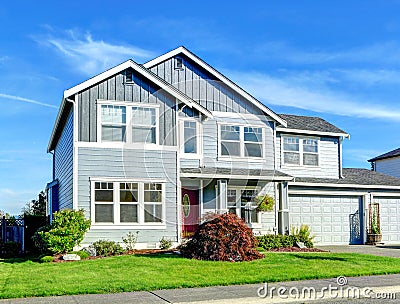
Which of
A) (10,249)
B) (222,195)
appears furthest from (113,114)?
(10,249)

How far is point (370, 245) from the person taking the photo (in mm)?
25281

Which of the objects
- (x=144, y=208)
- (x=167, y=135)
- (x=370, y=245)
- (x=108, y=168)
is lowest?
(x=370, y=245)

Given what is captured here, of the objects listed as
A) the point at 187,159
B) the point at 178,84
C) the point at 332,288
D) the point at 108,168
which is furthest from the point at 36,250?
the point at 332,288

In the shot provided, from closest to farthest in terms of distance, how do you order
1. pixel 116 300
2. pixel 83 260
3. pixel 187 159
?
pixel 116 300 < pixel 83 260 < pixel 187 159

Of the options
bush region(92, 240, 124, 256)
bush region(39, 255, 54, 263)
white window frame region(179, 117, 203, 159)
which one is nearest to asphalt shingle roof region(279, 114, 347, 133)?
white window frame region(179, 117, 203, 159)

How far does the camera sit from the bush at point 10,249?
20859 mm

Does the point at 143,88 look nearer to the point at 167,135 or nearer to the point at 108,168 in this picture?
the point at 167,135

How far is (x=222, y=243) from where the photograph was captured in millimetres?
16734

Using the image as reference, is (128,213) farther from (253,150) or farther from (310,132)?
(310,132)

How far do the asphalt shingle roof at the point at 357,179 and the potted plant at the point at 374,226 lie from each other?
1229 mm

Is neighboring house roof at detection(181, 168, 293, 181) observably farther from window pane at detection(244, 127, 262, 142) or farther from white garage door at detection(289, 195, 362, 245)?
white garage door at detection(289, 195, 362, 245)

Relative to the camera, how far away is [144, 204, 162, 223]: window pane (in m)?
20.1

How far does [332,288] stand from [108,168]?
33.8 ft

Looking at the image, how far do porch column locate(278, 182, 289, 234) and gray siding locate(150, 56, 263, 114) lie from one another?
381cm
